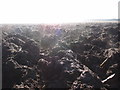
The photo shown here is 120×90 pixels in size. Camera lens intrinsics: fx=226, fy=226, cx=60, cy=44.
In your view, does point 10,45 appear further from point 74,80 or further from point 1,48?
point 74,80

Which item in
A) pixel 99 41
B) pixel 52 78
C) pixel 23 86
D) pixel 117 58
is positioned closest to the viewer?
pixel 23 86

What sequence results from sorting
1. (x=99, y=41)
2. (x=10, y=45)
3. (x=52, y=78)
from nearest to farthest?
(x=52, y=78), (x=10, y=45), (x=99, y=41)

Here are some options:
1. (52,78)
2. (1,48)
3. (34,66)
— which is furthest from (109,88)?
(1,48)

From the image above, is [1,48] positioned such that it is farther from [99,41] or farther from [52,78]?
[99,41]

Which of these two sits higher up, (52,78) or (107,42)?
(107,42)

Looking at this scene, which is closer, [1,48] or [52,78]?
[52,78]

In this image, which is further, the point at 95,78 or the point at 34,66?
the point at 34,66

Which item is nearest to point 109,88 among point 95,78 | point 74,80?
point 95,78

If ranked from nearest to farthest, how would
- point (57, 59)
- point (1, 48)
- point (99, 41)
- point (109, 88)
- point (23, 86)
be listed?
point (23, 86), point (109, 88), point (57, 59), point (1, 48), point (99, 41)

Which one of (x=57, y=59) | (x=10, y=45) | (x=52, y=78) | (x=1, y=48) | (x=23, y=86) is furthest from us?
(x=10, y=45)

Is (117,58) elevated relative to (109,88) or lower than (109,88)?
elevated
